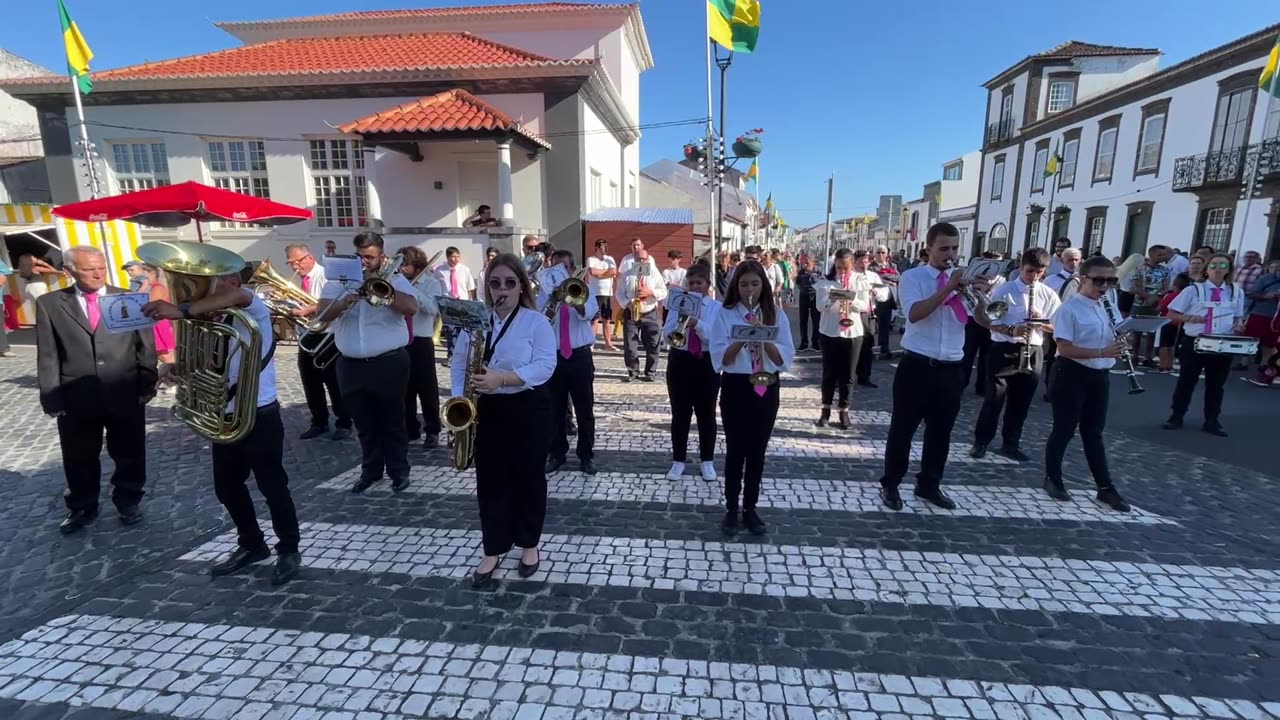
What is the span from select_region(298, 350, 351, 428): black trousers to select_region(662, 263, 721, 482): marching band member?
3.70 metres

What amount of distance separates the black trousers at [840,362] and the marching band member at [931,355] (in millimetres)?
1976

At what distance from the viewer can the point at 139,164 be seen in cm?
1588

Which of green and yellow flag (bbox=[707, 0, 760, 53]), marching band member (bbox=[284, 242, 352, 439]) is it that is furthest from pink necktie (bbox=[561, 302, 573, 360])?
green and yellow flag (bbox=[707, 0, 760, 53])

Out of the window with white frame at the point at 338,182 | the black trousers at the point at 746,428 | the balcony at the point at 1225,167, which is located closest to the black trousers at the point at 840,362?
the black trousers at the point at 746,428

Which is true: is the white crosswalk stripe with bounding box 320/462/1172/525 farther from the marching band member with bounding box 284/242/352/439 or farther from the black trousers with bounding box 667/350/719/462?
the marching band member with bounding box 284/242/352/439

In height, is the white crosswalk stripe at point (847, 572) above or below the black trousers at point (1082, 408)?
below

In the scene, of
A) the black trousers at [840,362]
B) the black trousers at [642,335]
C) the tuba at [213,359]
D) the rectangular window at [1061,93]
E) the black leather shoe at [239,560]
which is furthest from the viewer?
the rectangular window at [1061,93]

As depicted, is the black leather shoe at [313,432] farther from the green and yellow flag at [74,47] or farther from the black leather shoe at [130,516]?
the green and yellow flag at [74,47]

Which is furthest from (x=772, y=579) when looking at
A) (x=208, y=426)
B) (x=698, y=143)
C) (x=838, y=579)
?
(x=698, y=143)

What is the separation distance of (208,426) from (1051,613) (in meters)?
4.90

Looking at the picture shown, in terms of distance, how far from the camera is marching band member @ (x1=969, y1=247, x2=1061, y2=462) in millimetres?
5629

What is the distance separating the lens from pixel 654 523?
4461mm

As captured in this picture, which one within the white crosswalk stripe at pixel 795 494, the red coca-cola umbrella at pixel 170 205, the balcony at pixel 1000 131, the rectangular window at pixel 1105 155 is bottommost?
the white crosswalk stripe at pixel 795 494

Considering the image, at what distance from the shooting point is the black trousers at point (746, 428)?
4082 mm
